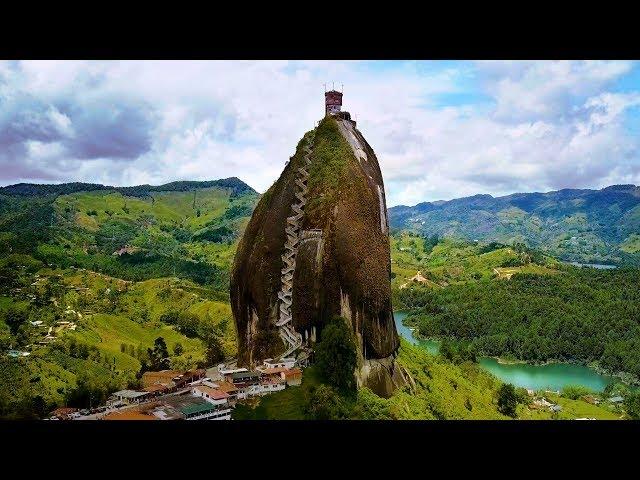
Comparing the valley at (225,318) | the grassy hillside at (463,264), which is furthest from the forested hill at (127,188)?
the grassy hillside at (463,264)

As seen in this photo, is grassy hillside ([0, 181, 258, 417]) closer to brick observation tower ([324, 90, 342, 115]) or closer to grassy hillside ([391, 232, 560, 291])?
brick observation tower ([324, 90, 342, 115])

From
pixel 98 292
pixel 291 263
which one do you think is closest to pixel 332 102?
pixel 291 263

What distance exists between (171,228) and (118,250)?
81.6 ft

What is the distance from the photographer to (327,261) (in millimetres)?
14711

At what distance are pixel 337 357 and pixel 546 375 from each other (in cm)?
2569

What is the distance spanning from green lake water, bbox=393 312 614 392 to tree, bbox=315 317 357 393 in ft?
62.7

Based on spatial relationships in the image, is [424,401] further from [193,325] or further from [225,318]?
[225,318]

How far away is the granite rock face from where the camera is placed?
579 inches

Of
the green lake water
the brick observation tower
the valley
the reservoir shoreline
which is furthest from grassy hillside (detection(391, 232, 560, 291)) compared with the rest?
the brick observation tower

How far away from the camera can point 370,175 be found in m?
16.5

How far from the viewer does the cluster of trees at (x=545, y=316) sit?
37.9m
